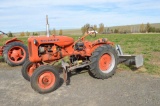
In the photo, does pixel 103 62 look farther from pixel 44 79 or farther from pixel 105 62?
pixel 44 79

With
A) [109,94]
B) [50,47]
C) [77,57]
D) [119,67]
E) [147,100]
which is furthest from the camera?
[119,67]

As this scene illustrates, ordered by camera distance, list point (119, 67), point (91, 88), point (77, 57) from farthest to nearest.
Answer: point (119, 67) → point (77, 57) → point (91, 88)

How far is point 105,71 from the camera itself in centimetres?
685

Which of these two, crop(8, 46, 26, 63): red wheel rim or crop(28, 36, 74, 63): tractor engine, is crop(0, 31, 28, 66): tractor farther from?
crop(28, 36, 74, 63): tractor engine

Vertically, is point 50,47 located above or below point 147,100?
above

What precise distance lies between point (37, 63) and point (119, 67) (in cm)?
309

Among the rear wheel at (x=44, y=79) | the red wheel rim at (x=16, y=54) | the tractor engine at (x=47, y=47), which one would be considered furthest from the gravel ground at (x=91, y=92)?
the red wheel rim at (x=16, y=54)

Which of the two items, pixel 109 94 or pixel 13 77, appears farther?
pixel 13 77

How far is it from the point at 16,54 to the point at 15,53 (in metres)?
0.06

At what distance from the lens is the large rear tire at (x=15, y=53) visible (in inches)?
352

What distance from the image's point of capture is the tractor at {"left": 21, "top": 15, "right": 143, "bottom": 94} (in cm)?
564

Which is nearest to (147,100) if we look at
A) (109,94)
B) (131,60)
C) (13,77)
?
(109,94)

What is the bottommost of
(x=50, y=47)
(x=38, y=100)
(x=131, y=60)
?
(x=38, y=100)

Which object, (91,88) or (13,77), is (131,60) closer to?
(91,88)
